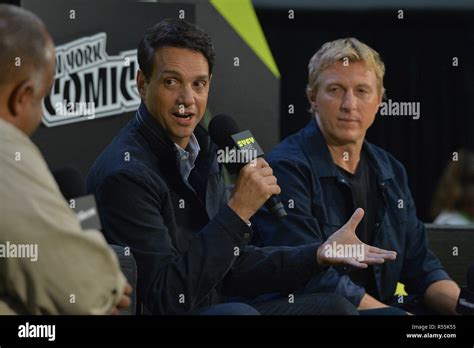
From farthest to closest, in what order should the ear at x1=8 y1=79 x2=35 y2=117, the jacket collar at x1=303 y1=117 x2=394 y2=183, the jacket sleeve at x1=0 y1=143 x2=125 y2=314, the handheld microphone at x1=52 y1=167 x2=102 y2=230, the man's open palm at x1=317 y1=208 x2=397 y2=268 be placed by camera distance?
the jacket collar at x1=303 y1=117 x2=394 y2=183 → the man's open palm at x1=317 y1=208 x2=397 y2=268 → the handheld microphone at x1=52 y1=167 x2=102 y2=230 → the ear at x1=8 y1=79 x2=35 y2=117 → the jacket sleeve at x1=0 y1=143 x2=125 y2=314

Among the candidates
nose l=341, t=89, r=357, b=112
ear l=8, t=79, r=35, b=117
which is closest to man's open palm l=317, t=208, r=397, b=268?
nose l=341, t=89, r=357, b=112

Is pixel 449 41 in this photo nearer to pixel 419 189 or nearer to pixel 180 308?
pixel 419 189

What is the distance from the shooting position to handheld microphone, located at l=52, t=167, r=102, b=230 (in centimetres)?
222

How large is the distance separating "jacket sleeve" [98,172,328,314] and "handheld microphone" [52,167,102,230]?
340 millimetres

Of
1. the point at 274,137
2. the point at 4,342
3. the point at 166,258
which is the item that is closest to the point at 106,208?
the point at 166,258

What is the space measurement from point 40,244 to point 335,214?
1.41 metres

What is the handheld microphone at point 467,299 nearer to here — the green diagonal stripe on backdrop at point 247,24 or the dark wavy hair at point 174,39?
the green diagonal stripe on backdrop at point 247,24

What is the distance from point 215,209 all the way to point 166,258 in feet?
0.87

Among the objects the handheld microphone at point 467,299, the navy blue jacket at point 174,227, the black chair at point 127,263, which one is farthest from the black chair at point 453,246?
the black chair at point 127,263

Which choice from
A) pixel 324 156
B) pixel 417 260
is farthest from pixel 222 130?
pixel 417 260

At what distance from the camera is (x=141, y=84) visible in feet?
10.1

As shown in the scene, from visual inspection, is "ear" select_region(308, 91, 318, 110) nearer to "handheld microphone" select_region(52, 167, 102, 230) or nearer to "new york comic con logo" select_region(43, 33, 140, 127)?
"new york comic con logo" select_region(43, 33, 140, 127)

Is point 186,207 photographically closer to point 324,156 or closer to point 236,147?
point 236,147

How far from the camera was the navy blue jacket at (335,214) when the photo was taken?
10.2 feet
